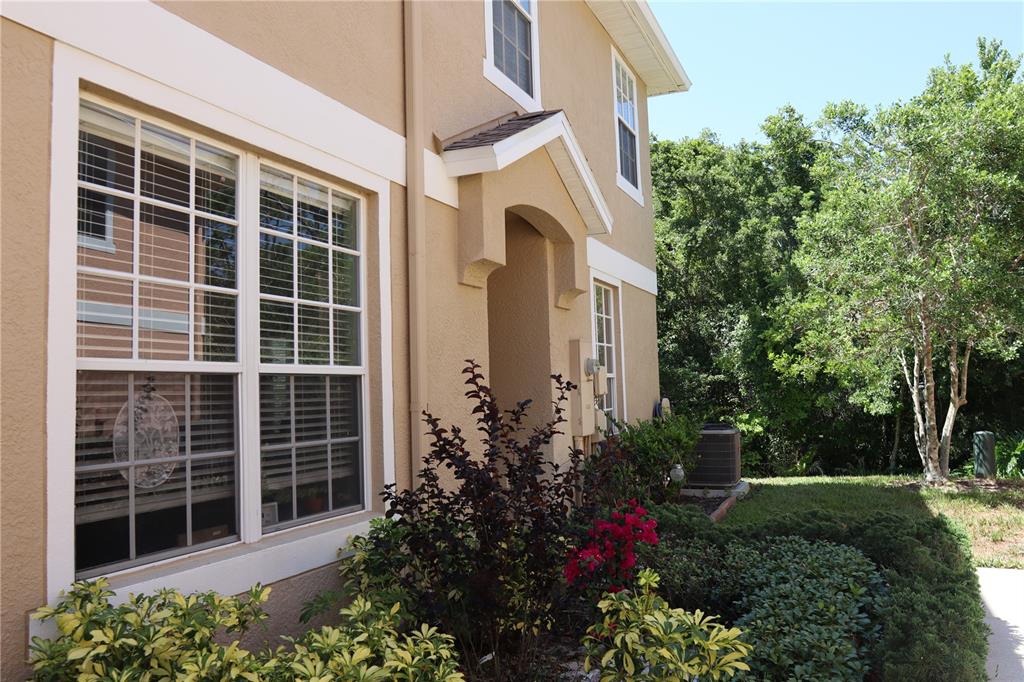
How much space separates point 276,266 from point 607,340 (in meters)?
5.97

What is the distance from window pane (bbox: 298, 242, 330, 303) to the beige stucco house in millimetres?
19

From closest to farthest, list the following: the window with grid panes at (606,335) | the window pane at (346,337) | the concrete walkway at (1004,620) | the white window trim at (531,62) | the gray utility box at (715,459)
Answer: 1. the concrete walkway at (1004,620)
2. the window pane at (346,337)
3. the white window trim at (531,62)
4. the window with grid panes at (606,335)
5. the gray utility box at (715,459)

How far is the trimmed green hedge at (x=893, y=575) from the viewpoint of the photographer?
3.57m

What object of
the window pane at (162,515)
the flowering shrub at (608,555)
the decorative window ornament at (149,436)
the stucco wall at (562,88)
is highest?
the stucco wall at (562,88)

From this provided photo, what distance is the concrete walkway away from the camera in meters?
4.53

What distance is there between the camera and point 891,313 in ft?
36.3

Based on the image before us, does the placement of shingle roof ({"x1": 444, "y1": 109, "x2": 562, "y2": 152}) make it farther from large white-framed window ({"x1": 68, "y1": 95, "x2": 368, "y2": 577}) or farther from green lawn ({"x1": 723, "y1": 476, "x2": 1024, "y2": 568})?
green lawn ({"x1": 723, "y1": 476, "x2": 1024, "y2": 568})

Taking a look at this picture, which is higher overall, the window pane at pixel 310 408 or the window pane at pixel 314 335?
the window pane at pixel 314 335

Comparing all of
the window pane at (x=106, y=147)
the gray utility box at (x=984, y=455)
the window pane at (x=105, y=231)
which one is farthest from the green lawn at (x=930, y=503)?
the window pane at (x=106, y=147)

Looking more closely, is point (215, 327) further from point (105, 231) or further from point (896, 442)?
point (896, 442)

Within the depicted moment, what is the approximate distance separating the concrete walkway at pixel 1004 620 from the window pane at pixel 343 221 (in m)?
4.63

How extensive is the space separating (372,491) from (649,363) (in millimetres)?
7136

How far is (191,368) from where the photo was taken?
3623mm

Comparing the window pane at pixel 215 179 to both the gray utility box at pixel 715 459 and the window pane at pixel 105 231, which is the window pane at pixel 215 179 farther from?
the gray utility box at pixel 715 459
